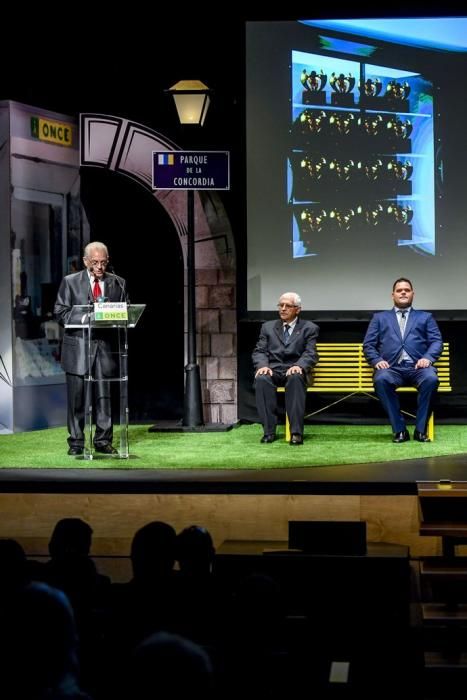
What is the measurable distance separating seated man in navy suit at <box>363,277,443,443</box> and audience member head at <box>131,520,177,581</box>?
16.3 feet

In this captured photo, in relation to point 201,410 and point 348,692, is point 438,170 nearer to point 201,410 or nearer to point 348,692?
point 201,410

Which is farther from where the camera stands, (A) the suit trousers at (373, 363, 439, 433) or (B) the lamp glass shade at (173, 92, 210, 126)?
(B) the lamp glass shade at (173, 92, 210, 126)

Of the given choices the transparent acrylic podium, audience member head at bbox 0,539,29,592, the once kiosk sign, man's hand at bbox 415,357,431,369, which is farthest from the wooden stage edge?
the once kiosk sign

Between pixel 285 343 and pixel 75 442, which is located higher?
pixel 285 343

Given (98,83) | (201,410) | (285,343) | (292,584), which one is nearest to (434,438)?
(285,343)

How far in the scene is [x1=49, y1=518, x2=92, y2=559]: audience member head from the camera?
316cm

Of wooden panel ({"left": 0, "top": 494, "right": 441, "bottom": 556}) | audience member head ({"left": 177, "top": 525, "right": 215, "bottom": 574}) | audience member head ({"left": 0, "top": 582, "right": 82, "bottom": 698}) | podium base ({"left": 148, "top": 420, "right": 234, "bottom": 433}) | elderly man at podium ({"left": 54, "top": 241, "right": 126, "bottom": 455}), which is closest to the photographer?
audience member head ({"left": 0, "top": 582, "right": 82, "bottom": 698})

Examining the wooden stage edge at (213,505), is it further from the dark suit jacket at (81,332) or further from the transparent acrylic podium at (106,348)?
the dark suit jacket at (81,332)

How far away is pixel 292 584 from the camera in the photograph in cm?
353

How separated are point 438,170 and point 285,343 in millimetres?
1964

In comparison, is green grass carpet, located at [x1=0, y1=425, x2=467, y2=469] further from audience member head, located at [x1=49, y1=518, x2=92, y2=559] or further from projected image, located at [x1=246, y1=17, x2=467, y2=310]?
audience member head, located at [x1=49, y1=518, x2=92, y2=559]

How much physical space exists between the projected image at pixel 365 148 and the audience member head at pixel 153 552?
245 inches

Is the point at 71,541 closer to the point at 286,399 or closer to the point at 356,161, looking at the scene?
the point at 286,399

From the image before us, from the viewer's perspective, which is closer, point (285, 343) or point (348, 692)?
point (348, 692)
